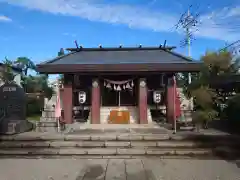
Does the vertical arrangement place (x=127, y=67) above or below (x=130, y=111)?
above

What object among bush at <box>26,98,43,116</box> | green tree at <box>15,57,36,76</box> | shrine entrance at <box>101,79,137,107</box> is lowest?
bush at <box>26,98,43,116</box>

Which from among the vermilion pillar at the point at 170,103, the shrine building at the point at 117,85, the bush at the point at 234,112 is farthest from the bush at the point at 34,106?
the bush at the point at 234,112

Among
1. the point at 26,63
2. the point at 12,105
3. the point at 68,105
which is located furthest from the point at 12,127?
the point at 26,63

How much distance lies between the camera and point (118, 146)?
7668 mm

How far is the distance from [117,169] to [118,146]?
5.20 feet

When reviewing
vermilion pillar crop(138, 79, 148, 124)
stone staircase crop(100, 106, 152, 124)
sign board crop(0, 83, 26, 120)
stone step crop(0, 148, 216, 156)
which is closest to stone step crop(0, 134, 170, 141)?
stone step crop(0, 148, 216, 156)

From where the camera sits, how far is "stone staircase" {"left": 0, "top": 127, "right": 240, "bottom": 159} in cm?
732

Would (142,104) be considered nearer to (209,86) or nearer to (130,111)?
(130,111)

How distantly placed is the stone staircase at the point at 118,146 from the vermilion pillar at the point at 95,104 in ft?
11.8

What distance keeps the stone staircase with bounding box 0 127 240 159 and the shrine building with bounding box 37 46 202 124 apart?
3674mm

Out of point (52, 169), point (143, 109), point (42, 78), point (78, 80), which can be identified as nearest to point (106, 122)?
point (143, 109)

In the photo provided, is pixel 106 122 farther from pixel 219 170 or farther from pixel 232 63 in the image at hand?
pixel 232 63

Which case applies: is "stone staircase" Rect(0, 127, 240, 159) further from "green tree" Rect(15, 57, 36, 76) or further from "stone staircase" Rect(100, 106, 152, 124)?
"green tree" Rect(15, 57, 36, 76)

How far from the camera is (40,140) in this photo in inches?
319
